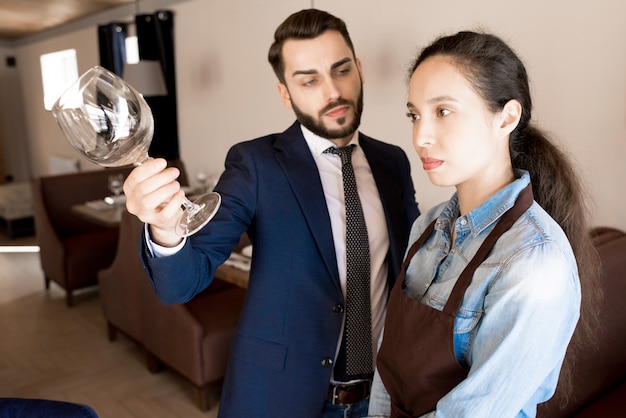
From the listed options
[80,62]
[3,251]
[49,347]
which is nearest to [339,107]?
[49,347]

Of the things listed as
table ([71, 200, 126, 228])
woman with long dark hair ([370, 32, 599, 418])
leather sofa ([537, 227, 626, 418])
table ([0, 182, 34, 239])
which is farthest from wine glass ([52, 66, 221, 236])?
table ([0, 182, 34, 239])

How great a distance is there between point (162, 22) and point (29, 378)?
354 cm

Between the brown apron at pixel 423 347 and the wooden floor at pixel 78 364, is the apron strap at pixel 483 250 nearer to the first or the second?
the brown apron at pixel 423 347

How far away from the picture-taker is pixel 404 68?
3.09m

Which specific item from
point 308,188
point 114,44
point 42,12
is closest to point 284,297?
point 308,188

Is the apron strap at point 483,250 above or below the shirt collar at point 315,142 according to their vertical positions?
below

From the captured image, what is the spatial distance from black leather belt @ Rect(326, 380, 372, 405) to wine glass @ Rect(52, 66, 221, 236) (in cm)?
86

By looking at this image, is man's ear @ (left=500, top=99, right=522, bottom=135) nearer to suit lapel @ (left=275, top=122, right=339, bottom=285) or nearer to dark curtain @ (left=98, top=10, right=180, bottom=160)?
suit lapel @ (left=275, top=122, right=339, bottom=285)

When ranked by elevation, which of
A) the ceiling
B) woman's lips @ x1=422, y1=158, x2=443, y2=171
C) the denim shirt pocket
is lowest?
the denim shirt pocket

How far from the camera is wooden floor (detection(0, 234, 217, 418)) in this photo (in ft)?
9.82

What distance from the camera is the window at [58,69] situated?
25.9 feet

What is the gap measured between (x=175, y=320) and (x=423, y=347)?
2183 mm

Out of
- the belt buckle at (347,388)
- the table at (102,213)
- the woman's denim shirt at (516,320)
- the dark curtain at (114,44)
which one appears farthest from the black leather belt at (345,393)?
the dark curtain at (114,44)

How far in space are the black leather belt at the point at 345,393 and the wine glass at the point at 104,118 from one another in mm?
859
